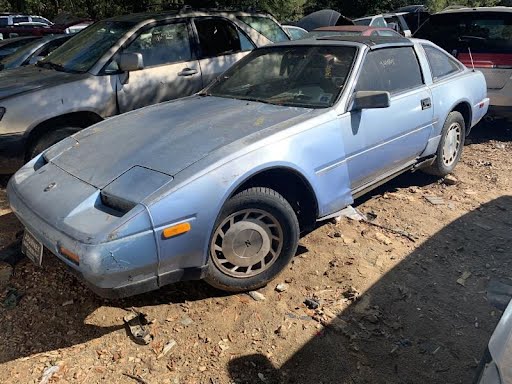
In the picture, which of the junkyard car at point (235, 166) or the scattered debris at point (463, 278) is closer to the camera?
the junkyard car at point (235, 166)

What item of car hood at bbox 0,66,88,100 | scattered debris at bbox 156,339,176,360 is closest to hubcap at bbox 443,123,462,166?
scattered debris at bbox 156,339,176,360

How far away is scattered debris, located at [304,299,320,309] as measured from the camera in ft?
10.0

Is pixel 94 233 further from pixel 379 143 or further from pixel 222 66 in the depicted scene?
pixel 222 66

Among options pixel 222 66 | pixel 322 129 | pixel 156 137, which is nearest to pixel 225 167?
pixel 156 137

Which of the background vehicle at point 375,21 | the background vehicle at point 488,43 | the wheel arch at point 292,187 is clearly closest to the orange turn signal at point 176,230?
the wheel arch at point 292,187

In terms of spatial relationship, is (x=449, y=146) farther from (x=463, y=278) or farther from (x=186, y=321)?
(x=186, y=321)

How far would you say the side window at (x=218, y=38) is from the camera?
5.79 m

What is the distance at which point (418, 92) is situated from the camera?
4.34 m

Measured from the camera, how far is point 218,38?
5.97 meters

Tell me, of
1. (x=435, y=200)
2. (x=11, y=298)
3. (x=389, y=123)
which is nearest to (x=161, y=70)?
(x=389, y=123)

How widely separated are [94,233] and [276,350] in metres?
1.20

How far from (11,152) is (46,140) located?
13.5 inches

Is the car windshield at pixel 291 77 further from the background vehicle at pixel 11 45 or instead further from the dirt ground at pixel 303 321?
the background vehicle at pixel 11 45

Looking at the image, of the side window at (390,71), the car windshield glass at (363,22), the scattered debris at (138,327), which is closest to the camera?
the scattered debris at (138,327)
